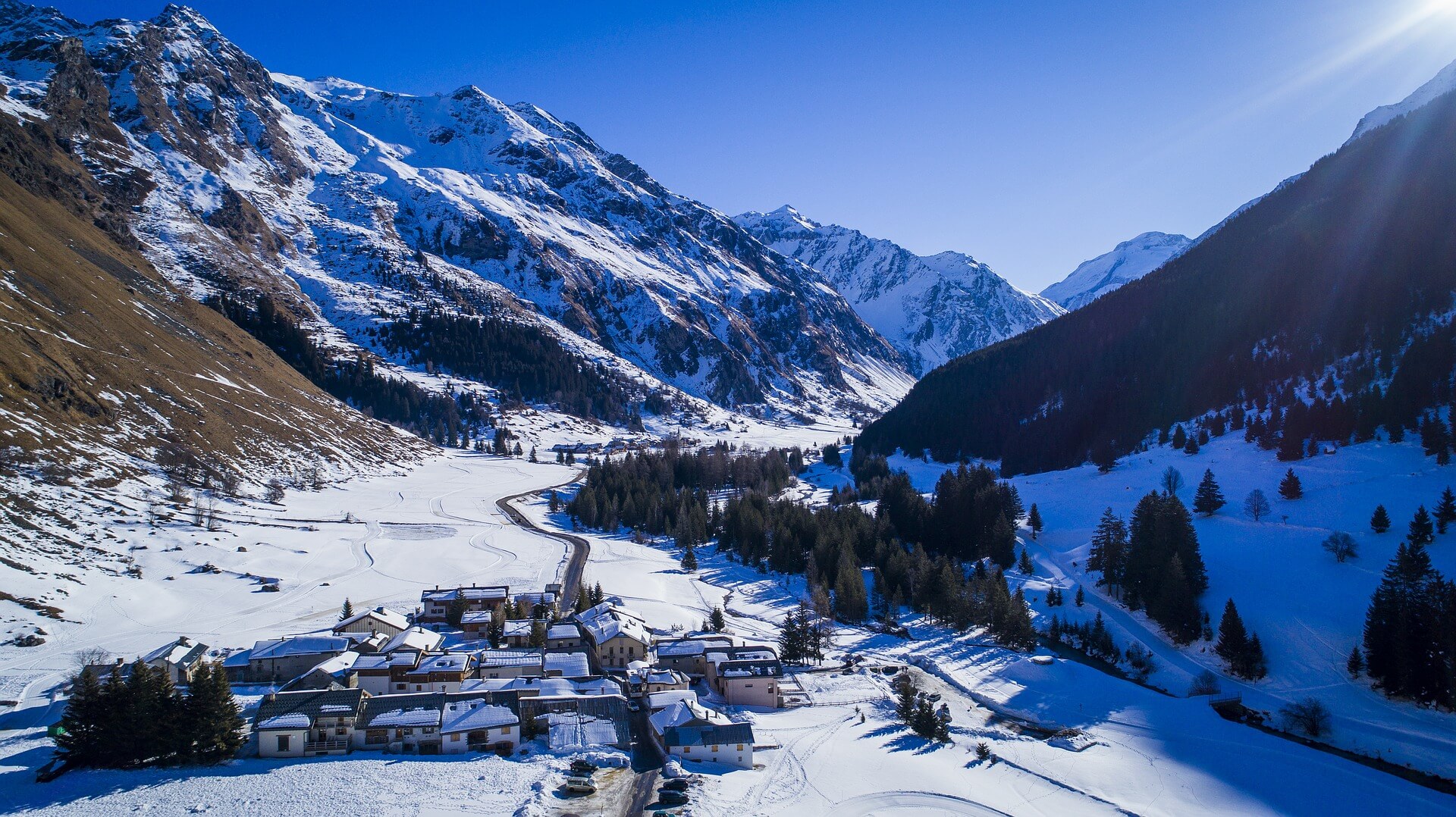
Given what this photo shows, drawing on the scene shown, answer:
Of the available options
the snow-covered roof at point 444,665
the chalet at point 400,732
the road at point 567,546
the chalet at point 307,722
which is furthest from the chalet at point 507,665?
the road at point 567,546

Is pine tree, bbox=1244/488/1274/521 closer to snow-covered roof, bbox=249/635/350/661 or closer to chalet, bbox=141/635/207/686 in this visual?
snow-covered roof, bbox=249/635/350/661

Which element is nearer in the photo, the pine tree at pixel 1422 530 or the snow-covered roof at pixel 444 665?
the snow-covered roof at pixel 444 665

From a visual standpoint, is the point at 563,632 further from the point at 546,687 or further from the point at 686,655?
the point at 546,687

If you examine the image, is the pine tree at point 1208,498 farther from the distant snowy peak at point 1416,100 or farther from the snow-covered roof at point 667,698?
the distant snowy peak at point 1416,100

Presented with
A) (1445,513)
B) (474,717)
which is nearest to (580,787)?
(474,717)

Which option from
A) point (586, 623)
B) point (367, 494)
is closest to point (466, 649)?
point (586, 623)
